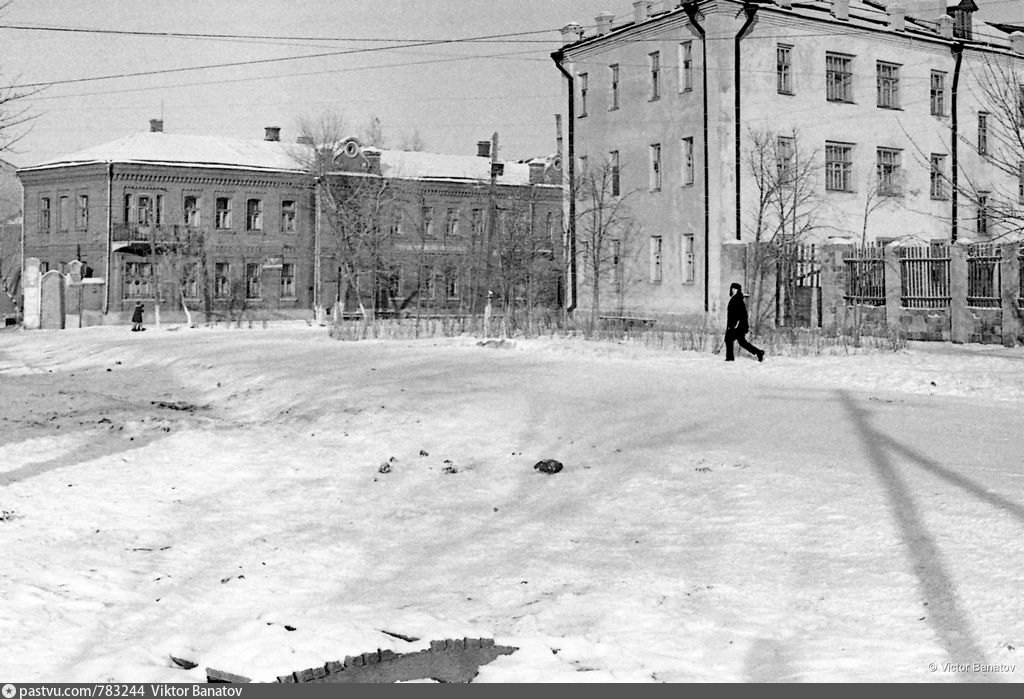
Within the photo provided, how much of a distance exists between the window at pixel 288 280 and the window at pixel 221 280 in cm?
279

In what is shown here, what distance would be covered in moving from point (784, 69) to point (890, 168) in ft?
18.7

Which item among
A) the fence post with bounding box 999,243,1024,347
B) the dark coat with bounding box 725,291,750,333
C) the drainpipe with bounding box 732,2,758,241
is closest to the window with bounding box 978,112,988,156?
the drainpipe with bounding box 732,2,758,241

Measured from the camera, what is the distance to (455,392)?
15.4 meters

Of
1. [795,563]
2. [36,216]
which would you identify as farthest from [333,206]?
[795,563]

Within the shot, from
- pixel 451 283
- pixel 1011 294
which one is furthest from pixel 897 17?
pixel 451 283

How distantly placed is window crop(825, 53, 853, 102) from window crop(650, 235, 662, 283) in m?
7.39

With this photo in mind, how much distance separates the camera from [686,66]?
120ft

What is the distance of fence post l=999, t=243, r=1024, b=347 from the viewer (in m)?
24.8

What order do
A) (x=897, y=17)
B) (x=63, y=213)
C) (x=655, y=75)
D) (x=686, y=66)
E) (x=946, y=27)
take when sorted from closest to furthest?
(x=686, y=66) → (x=655, y=75) → (x=897, y=17) → (x=946, y=27) → (x=63, y=213)

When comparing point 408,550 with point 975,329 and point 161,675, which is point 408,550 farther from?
point 975,329

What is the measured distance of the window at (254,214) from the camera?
55.9 metres

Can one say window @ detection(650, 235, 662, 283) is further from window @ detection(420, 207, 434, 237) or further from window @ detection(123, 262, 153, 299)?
window @ detection(123, 262, 153, 299)

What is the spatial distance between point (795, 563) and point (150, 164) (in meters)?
50.6

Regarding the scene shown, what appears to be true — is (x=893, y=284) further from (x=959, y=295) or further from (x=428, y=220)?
(x=428, y=220)
